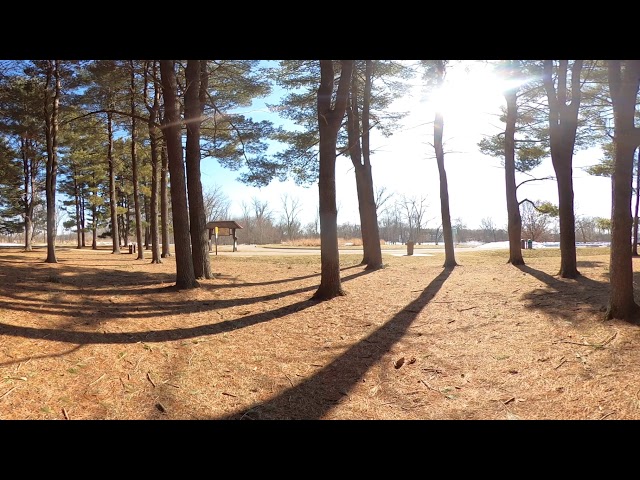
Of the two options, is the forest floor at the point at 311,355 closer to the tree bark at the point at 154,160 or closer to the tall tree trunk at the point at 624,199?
the tall tree trunk at the point at 624,199

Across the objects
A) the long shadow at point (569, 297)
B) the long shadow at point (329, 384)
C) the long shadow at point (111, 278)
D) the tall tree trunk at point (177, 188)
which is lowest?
the long shadow at point (329, 384)

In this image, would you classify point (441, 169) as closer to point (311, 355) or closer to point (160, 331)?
point (311, 355)

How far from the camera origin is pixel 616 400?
3.12 meters

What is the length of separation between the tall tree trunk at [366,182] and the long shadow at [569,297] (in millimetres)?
5431

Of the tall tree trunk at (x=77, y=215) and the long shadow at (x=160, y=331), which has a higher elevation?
the tall tree trunk at (x=77, y=215)

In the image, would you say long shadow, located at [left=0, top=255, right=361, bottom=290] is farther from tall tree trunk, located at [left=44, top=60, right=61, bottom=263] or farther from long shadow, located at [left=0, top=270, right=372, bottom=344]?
tall tree trunk, located at [left=44, top=60, right=61, bottom=263]

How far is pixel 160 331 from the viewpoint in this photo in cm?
511

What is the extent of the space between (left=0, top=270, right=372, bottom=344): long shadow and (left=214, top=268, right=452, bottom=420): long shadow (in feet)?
6.21

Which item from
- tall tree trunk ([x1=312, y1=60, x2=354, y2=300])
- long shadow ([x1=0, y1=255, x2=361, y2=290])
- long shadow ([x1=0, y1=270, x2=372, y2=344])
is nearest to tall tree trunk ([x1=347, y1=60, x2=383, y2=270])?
long shadow ([x1=0, y1=255, x2=361, y2=290])

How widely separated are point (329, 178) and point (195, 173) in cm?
414

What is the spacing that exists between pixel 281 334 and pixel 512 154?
35.7ft

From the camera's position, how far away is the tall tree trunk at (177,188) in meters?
7.85

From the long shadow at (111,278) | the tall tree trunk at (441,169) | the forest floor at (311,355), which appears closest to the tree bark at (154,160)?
the long shadow at (111,278)

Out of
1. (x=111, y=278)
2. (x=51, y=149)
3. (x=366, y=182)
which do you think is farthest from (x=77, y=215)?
(x=366, y=182)
